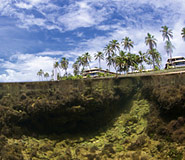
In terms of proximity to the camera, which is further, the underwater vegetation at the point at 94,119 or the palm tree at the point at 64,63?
the palm tree at the point at 64,63

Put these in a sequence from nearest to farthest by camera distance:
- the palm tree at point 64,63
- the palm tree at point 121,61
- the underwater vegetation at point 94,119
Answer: the underwater vegetation at point 94,119 < the palm tree at point 121,61 < the palm tree at point 64,63

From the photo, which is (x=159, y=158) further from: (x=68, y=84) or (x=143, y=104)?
(x=68, y=84)

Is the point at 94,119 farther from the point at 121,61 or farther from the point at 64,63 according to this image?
the point at 64,63

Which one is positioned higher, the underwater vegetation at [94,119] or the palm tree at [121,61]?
the palm tree at [121,61]

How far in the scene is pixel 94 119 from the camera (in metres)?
27.6

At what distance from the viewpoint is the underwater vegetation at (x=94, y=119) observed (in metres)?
20.9

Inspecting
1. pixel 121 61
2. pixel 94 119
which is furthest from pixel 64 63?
pixel 94 119

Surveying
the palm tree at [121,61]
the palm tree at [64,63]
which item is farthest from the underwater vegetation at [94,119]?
the palm tree at [64,63]

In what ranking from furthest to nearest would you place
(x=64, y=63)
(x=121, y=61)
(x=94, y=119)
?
1. (x=64, y=63)
2. (x=121, y=61)
3. (x=94, y=119)

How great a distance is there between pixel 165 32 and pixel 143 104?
31.2 metres

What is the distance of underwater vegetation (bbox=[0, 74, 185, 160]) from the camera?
68.5ft

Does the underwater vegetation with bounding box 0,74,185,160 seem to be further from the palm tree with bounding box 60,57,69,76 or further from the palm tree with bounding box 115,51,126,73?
the palm tree with bounding box 60,57,69,76

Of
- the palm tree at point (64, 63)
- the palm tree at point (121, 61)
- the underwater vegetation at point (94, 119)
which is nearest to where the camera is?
the underwater vegetation at point (94, 119)

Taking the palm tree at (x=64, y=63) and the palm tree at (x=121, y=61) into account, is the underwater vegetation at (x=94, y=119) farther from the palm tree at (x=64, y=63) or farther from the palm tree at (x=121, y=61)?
the palm tree at (x=64, y=63)
